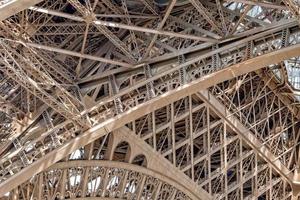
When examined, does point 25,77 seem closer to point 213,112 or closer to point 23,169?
point 23,169

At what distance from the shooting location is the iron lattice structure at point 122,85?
635 inches

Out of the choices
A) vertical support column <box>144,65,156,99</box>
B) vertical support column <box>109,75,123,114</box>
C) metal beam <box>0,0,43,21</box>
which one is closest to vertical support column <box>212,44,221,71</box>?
vertical support column <box>144,65,156,99</box>

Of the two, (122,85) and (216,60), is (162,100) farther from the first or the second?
(216,60)

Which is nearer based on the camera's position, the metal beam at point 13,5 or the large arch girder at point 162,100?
the metal beam at point 13,5

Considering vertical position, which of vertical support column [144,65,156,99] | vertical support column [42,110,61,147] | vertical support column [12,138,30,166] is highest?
vertical support column [144,65,156,99]

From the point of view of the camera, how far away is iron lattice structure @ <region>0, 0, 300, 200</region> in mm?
16141

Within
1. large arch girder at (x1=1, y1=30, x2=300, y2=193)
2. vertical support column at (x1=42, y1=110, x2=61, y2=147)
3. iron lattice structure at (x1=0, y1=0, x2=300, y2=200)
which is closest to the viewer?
iron lattice structure at (x1=0, y1=0, x2=300, y2=200)

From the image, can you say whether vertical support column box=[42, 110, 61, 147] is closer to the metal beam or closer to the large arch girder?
the large arch girder

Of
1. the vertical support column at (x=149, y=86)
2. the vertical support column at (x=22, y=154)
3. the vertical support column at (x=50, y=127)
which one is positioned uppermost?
the vertical support column at (x=149, y=86)

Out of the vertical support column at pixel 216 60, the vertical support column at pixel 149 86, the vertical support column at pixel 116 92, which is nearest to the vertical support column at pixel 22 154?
the vertical support column at pixel 116 92

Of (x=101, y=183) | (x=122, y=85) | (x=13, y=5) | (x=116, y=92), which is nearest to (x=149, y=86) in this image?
(x=116, y=92)

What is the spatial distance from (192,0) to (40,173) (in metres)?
5.58

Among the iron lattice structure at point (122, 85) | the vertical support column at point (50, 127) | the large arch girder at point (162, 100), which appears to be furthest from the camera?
the vertical support column at point (50, 127)

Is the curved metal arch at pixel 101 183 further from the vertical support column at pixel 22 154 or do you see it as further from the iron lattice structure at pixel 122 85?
the vertical support column at pixel 22 154
